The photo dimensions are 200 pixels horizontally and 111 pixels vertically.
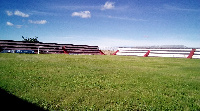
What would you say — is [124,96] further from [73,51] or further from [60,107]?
[73,51]

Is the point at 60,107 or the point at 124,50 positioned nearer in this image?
the point at 60,107

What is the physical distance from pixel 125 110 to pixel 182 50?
35777 millimetres

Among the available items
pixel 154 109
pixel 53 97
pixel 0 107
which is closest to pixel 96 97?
pixel 53 97

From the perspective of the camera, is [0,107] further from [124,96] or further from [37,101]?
[124,96]

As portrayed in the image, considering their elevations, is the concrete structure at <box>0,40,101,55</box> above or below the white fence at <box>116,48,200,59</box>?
above

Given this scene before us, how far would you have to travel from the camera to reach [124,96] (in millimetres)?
4332

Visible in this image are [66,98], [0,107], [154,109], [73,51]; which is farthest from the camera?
[73,51]

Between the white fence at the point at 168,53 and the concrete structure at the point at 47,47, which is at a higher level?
the concrete structure at the point at 47,47

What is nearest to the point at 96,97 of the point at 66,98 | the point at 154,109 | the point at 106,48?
the point at 66,98

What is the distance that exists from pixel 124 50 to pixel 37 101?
38015 millimetres

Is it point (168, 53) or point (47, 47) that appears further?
point (47, 47)

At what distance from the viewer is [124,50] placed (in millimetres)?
40406

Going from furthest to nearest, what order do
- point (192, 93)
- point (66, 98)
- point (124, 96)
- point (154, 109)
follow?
point (192, 93) → point (124, 96) → point (66, 98) → point (154, 109)

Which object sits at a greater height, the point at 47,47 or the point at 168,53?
the point at 47,47
